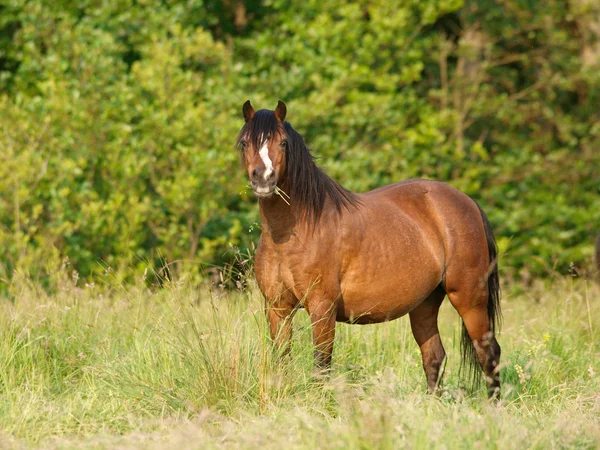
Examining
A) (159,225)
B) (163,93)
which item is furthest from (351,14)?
(159,225)

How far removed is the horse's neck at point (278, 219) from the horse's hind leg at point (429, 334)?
53.9 inches

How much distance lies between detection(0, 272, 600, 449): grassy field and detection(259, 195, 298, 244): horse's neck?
0.40 meters

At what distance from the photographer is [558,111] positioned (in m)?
16.6

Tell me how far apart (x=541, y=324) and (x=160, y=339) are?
143 inches

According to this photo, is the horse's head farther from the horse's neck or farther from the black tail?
the black tail

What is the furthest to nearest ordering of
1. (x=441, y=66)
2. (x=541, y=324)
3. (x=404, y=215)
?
(x=441, y=66) → (x=541, y=324) → (x=404, y=215)

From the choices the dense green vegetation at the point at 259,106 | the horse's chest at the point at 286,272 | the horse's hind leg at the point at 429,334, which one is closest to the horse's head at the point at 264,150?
the horse's chest at the point at 286,272

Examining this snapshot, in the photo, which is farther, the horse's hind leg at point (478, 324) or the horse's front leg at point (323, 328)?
the horse's hind leg at point (478, 324)

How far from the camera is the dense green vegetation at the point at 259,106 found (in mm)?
11125

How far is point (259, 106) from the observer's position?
12.4 metres

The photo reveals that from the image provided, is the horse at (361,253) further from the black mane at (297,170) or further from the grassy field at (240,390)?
the grassy field at (240,390)

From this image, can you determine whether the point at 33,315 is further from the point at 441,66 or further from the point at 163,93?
the point at 441,66

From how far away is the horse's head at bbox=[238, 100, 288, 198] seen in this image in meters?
4.97

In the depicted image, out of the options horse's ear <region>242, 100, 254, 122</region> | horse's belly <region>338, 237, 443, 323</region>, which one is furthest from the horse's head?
horse's belly <region>338, 237, 443, 323</region>
